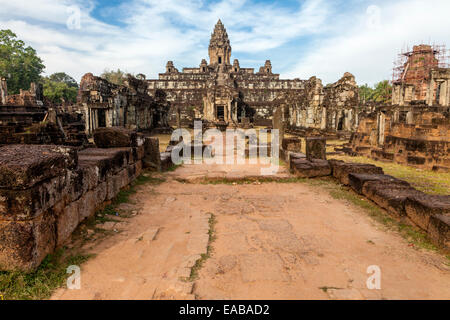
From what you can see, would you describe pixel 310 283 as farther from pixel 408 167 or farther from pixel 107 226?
pixel 408 167

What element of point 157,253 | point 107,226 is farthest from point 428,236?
point 107,226

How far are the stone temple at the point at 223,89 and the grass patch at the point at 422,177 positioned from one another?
1531 cm

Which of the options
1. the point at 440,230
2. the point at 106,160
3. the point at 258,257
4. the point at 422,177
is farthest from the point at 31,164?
the point at 422,177

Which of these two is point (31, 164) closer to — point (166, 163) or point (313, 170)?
point (166, 163)

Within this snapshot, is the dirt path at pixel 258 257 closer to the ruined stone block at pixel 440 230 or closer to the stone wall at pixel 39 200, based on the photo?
the ruined stone block at pixel 440 230

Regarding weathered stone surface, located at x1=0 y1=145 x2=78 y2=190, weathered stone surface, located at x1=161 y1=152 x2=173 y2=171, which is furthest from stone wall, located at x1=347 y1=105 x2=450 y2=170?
weathered stone surface, located at x1=0 y1=145 x2=78 y2=190

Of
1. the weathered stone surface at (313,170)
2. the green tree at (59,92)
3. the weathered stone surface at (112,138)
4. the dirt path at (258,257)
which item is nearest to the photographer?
the dirt path at (258,257)

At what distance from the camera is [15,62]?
40.5 m

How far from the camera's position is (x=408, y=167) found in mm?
10148

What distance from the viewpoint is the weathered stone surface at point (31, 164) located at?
2582 mm

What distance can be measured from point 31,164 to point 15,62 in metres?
49.5

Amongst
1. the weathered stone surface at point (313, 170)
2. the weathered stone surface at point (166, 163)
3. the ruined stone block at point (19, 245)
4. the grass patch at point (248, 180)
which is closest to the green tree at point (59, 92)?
the weathered stone surface at point (166, 163)

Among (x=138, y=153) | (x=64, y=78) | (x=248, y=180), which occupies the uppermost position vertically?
(x=64, y=78)
